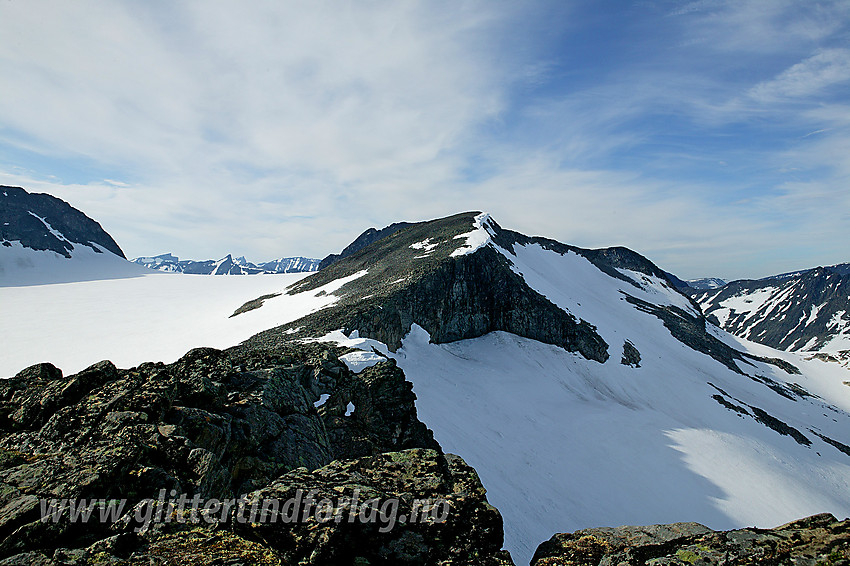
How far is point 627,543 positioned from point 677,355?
5768 centimetres

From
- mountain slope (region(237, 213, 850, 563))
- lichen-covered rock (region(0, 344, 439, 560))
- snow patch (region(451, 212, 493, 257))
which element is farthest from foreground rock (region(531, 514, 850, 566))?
snow patch (region(451, 212, 493, 257))

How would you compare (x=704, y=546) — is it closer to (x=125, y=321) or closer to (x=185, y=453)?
(x=185, y=453)

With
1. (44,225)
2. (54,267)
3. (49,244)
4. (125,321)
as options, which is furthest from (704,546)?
(44,225)

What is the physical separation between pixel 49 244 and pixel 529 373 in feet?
409

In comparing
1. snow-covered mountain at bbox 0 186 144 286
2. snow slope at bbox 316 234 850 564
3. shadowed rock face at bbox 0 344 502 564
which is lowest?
snow slope at bbox 316 234 850 564

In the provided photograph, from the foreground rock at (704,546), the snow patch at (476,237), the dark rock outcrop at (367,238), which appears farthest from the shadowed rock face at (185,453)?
the dark rock outcrop at (367,238)

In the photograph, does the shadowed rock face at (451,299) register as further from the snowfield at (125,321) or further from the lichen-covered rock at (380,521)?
the lichen-covered rock at (380,521)

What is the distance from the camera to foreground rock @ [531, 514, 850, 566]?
4.68 m

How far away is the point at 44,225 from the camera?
343 ft

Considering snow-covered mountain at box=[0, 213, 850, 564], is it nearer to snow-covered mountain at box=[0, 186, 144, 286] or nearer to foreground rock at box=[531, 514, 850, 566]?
foreground rock at box=[531, 514, 850, 566]

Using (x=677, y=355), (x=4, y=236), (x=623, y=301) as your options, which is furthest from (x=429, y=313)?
(x=4, y=236)

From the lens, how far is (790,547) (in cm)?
484

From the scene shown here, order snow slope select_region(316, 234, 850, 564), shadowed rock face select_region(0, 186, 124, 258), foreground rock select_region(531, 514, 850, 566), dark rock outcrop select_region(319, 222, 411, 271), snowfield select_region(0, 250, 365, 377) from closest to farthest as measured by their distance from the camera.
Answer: foreground rock select_region(531, 514, 850, 566), snow slope select_region(316, 234, 850, 564), snowfield select_region(0, 250, 365, 377), shadowed rock face select_region(0, 186, 124, 258), dark rock outcrop select_region(319, 222, 411, 271)

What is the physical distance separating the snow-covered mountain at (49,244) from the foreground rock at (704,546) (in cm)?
11106
